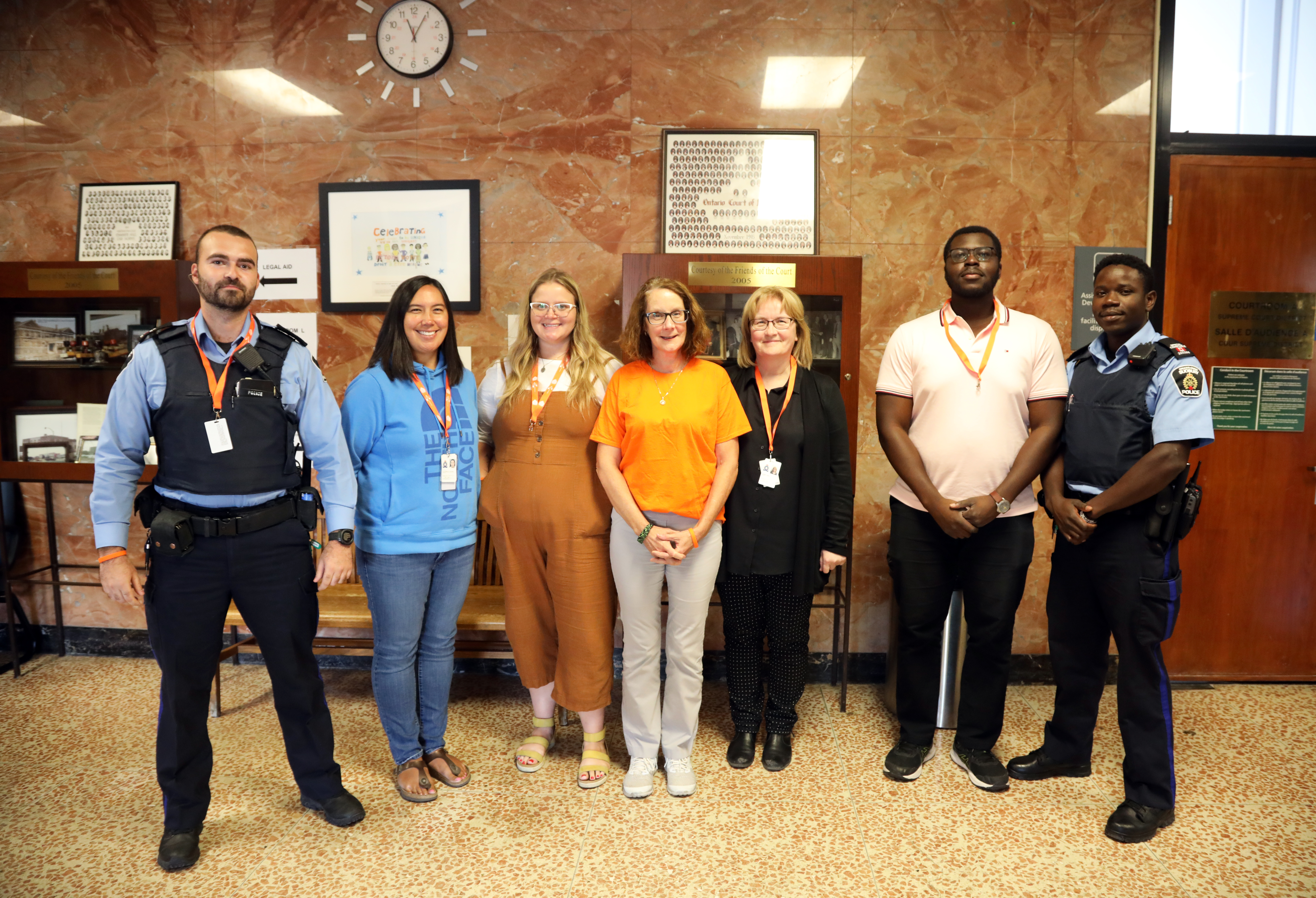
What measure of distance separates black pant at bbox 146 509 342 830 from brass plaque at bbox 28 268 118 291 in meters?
1.91

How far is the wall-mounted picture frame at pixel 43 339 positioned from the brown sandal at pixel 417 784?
271 centimetres

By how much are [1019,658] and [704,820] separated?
6.45 ft

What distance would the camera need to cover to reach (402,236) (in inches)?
135

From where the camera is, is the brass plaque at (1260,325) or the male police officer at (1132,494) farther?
the brass plaque at (1260,325)

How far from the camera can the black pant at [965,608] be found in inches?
96.3

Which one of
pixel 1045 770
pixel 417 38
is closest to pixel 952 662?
pixel 1045 770

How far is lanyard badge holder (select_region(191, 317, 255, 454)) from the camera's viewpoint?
2.00 meters

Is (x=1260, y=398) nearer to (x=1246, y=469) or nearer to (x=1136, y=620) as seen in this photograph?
(x=1246, y=469)

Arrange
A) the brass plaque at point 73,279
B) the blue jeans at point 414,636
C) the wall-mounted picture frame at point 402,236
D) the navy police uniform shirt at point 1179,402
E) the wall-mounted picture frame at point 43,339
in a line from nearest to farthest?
the navy police uniform shirt at point 1179,402 < the blue jeans at point 414,636 < the brass plaque at point 73,279 < the wall-mounted picture frame at point 402,236 < the wall-mounted picture frame at point 43,339

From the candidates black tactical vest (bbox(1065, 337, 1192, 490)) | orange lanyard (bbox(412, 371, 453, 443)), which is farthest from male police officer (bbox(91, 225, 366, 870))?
black tactical vest (bbox(1065, 337, 1192, 490))

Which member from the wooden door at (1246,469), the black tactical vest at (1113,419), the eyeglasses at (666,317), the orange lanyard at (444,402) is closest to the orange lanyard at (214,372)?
the orange lanyard at (444,402)

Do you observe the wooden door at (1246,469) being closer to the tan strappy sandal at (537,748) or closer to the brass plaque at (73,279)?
the tan strappy sandal at (537,748)

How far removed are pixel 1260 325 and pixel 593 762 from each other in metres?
3.49

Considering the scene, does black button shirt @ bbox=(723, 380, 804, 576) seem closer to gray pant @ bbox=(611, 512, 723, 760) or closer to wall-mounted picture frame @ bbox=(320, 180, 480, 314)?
gray pant @ bbox=(611, 512, 723, 760)
